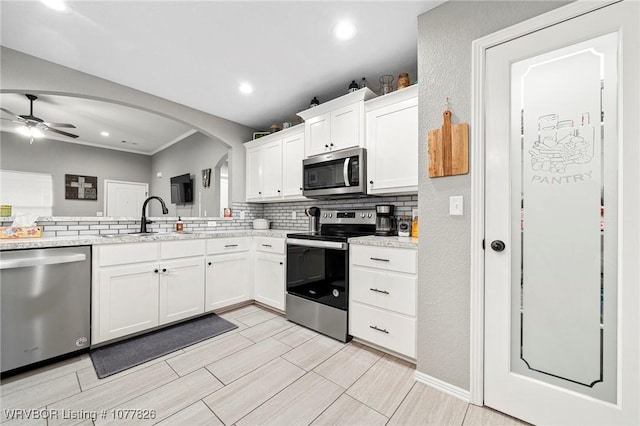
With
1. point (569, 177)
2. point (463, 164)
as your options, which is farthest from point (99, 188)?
point (569, 177)

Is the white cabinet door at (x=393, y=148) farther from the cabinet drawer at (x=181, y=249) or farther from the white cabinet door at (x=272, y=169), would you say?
the cabinet drawer at (x=181, y=249)

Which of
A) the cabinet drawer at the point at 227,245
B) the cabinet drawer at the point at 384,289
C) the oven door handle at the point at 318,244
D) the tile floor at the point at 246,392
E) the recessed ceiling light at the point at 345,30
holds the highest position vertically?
the recessed ceiling light at the point at 345,30

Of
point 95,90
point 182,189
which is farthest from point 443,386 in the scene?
point 182,189

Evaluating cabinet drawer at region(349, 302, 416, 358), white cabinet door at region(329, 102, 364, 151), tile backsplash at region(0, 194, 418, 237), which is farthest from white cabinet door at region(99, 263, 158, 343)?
white cabinet door at region(329, 102, 364, 151)

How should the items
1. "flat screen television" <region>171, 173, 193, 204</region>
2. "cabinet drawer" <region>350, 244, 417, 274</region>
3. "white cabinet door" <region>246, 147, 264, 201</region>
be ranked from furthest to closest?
"flat screen television" <region>171, 173, 193, 204</region> < "white cabinet door" <region>246, 147, 264, 201</region> < "cabinet drawer" <region>350, 244, 417, 274</region>

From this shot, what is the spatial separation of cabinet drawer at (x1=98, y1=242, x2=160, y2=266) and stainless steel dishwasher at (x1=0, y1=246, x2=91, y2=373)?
10cm

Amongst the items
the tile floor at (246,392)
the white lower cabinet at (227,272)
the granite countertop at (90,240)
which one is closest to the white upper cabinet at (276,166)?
the granite countertop at (90,240)

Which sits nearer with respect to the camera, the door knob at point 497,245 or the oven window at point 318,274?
the door knob at point 497,245

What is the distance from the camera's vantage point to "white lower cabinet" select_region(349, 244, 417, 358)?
1853 millimetres

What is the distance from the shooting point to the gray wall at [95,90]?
83.0 inches

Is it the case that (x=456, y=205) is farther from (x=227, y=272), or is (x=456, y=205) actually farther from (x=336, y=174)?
(x=227, y=272)

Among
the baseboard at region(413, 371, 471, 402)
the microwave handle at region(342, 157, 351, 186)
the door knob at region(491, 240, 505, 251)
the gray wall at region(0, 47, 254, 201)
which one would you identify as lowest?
the baseboard at region(413, 371, 471, 402)

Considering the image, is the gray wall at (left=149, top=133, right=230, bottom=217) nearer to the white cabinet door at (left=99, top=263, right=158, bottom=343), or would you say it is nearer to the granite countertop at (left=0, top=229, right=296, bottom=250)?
the granite countertop at (left=0, top=229, right=296, bottom=250)

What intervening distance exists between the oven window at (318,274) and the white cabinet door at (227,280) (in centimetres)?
72
